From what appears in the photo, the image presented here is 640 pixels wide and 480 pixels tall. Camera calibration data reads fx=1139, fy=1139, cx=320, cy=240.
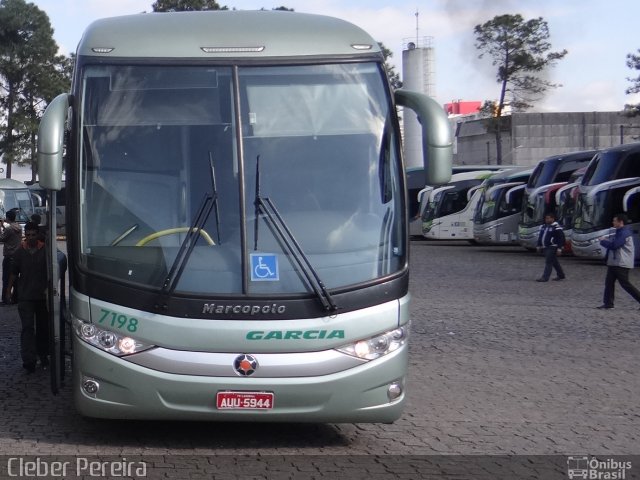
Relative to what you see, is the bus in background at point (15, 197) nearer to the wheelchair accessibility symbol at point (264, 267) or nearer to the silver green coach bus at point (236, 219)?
the silver green coach bus at point (236, 219)

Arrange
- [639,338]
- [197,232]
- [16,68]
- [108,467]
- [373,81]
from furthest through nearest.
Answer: [16,68] → [639,338] → [373,81] → [197,232] → [108,467]

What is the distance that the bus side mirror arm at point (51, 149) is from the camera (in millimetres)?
7992

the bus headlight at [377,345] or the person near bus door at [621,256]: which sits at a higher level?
the bus headlight at [377,345]

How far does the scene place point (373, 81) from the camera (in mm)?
8586

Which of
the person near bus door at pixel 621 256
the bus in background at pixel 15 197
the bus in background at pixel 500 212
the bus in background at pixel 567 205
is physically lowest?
the bus in background at pixel 15 197

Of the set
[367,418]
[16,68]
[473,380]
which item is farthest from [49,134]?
[16,68]

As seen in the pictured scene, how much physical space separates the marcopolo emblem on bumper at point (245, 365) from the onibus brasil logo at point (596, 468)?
2.21 meters

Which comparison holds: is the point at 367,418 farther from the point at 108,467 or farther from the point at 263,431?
the point at 108,467

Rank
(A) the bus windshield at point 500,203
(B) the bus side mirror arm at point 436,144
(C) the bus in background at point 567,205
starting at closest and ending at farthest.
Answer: (B) the bus side mirror arm at point 436,144
(C) the bus in background at point 567,205
(A) the bus windshield at point 500,203

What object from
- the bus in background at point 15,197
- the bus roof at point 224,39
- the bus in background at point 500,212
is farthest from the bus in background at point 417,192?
the bus roof at point 224,39

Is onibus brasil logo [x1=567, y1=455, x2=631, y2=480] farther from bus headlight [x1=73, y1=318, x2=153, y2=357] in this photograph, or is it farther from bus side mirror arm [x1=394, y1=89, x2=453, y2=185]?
bus headlight [x1=73, y1=318, x2=153, y2=357]

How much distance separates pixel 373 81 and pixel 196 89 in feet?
4.37

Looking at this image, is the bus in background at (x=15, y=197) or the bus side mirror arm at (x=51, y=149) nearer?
the bus side mirror arm at (x=51, y=149)

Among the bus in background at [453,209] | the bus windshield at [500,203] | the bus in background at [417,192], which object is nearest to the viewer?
the bus windshield at [500,203]
